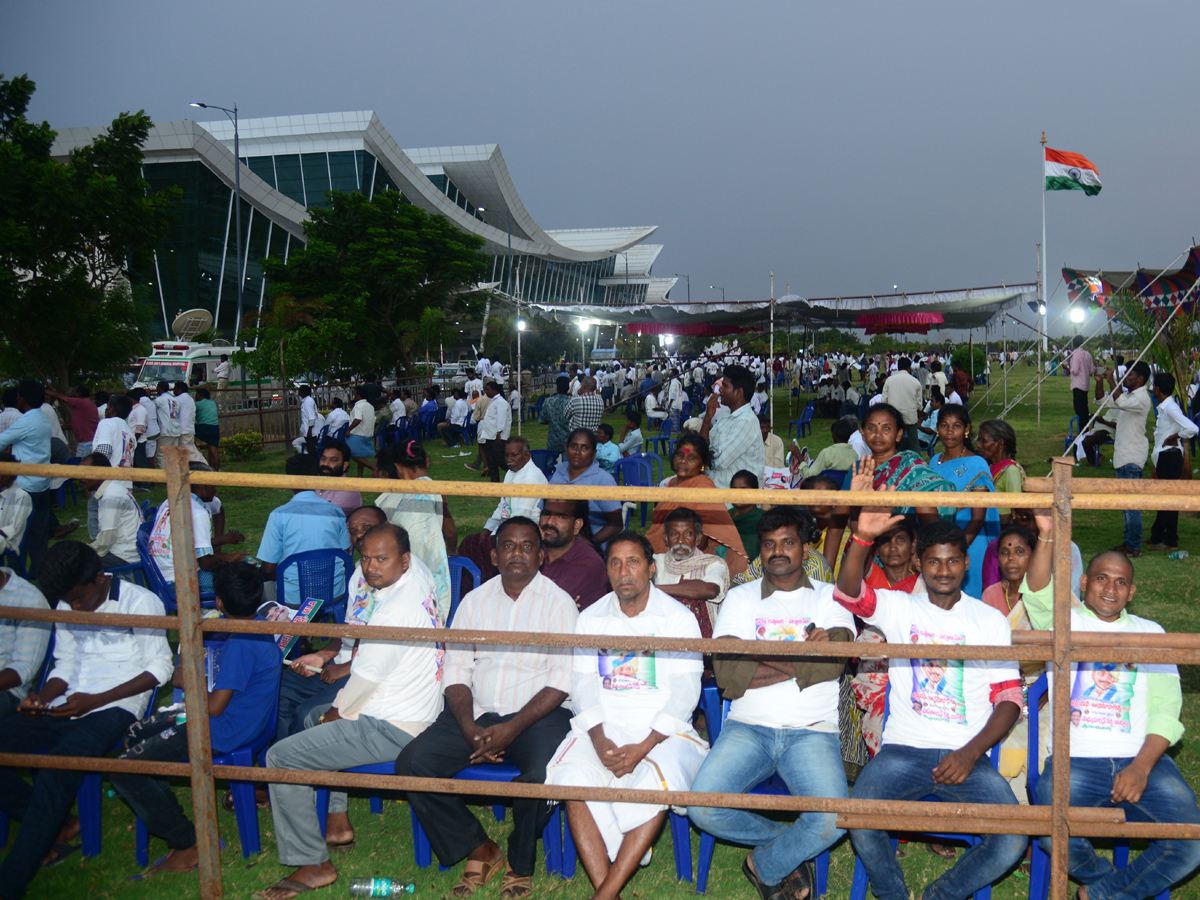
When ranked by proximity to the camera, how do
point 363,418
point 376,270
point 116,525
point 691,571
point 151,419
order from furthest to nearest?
point 376,270 < point 363,418 < point 151,419 < point 116,525 < point 691,571

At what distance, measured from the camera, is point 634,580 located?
317 cm

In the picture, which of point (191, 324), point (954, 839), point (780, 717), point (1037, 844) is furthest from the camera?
point (191, 324)

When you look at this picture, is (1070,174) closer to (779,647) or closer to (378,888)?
(779,647)

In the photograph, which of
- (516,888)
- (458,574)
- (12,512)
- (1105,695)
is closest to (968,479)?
(1105,695)

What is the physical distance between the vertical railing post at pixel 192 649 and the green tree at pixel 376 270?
2163 centimetres

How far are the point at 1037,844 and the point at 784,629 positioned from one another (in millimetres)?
1014

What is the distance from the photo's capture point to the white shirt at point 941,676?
2.83 m

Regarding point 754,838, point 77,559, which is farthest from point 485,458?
point 754,838

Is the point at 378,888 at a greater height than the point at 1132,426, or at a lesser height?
A: lesser

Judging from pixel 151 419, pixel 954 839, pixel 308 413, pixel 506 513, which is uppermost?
pixel 308 413

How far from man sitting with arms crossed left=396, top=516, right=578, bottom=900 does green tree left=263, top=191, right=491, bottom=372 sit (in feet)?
69.2

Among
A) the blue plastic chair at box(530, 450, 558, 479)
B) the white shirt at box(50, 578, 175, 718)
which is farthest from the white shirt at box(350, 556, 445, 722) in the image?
the blue plastic chair at box(530, 450, 558, 479)

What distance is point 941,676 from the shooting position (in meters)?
2.84

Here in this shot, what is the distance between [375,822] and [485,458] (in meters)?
8.77
